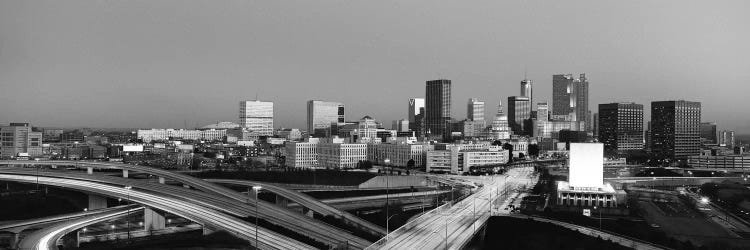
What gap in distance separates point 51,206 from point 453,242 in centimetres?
3141

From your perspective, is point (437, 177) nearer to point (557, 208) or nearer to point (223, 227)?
point (557, 208)

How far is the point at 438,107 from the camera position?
639ft

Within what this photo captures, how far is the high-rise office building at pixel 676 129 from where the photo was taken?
131500 millimetres

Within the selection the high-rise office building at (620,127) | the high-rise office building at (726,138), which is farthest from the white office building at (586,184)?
the high-rise office building at (726,138)

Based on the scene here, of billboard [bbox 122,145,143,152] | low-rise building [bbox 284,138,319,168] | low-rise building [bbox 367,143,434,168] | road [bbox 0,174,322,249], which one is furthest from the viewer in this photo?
billboard [bbox 122,145,143,152]

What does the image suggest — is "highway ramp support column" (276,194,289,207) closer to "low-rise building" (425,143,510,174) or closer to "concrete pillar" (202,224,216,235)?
"concrete pillar" (202,224,216,235)

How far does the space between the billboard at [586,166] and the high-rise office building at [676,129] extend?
84513 mm

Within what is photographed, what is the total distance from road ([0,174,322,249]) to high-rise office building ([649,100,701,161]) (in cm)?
11677

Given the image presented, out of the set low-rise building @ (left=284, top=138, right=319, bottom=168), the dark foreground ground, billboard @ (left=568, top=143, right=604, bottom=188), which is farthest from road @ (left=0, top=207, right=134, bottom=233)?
low-rise building @ (left=284, top=138, right=319, bottom=168)

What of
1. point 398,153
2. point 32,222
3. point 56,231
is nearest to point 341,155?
point 398,153

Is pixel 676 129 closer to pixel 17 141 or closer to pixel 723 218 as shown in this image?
pixel 723 218

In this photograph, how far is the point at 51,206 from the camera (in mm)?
44781

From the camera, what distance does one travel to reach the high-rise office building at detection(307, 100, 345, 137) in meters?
192

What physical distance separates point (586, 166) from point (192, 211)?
116 feet
